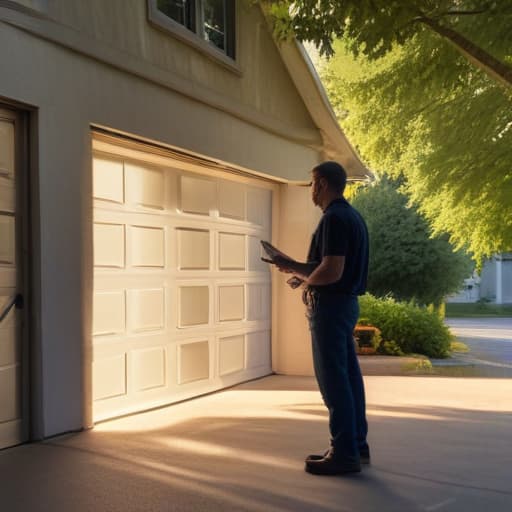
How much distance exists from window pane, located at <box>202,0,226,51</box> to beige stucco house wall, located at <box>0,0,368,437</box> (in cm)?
21

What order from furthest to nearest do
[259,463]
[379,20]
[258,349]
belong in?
[258,349] → [379,20] → [259,463]

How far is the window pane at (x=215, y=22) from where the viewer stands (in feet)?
28.0

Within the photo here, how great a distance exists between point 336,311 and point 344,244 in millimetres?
458

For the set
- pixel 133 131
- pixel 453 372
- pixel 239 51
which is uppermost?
pixel 239 51

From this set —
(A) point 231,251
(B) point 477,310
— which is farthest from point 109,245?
(B) point 477,310

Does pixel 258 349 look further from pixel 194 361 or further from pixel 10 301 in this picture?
pixel 10 301

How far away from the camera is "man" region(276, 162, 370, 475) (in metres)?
5.14

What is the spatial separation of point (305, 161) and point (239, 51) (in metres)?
1.91

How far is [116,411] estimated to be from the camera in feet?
23.7

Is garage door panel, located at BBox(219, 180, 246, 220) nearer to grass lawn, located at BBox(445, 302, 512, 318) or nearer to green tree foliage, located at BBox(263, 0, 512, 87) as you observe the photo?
green tree foliage, located at BBox(263, 0, 512, 87)

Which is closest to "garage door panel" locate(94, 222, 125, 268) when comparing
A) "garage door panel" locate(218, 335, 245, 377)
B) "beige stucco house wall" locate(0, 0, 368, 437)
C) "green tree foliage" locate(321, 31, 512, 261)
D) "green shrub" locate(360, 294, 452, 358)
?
"beige stucco house wall" locate(0, 0, 368, 437)

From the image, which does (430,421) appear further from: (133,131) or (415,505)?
(133,131)

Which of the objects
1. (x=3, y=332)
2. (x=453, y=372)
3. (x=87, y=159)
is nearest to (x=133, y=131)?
(x=87, y=159)

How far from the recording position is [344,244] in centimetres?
513
